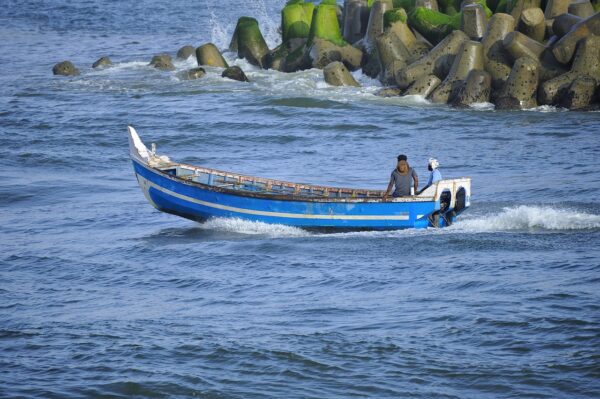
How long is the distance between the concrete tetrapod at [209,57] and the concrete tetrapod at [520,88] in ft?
46.9

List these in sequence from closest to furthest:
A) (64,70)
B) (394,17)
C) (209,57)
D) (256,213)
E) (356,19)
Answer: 1. (256,213)
2. (394,17)
3. (356,19)
4. (209,57)
5. (64,70)

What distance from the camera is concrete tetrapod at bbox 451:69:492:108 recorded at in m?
33.1

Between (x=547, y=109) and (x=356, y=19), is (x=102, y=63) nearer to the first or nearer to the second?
(x=356, y=19)

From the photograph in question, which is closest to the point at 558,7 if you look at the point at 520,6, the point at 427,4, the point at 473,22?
the point at 520,6

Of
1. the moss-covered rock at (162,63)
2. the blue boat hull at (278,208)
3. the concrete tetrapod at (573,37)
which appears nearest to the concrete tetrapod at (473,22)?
the concrete tetrapod at (573,37)

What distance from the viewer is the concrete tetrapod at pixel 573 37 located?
32031 mm

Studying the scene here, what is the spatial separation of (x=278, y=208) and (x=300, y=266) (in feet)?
8.19

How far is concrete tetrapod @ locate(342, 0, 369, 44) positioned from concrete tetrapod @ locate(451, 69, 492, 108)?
8463 millimetres

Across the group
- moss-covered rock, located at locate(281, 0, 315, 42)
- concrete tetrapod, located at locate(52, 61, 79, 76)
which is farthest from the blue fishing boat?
concrete tetrapod, located at locate(52, 61, 79, 76)

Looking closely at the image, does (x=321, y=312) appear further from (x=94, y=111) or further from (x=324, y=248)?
(x=94, y=111)

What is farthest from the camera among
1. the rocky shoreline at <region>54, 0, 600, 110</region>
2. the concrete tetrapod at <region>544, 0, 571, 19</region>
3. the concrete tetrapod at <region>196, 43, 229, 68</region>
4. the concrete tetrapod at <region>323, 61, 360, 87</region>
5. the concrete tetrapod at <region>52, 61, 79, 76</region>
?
the concrete tetrapod at <region>52, 61, 79, 76</region>

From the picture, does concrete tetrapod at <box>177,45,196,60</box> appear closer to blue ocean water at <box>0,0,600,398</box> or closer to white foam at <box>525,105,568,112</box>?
blue ocean water at <box>0,0,600,398</box>

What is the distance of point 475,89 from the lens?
33281mm

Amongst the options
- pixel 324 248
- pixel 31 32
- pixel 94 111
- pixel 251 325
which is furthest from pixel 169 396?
pixel 31 32
